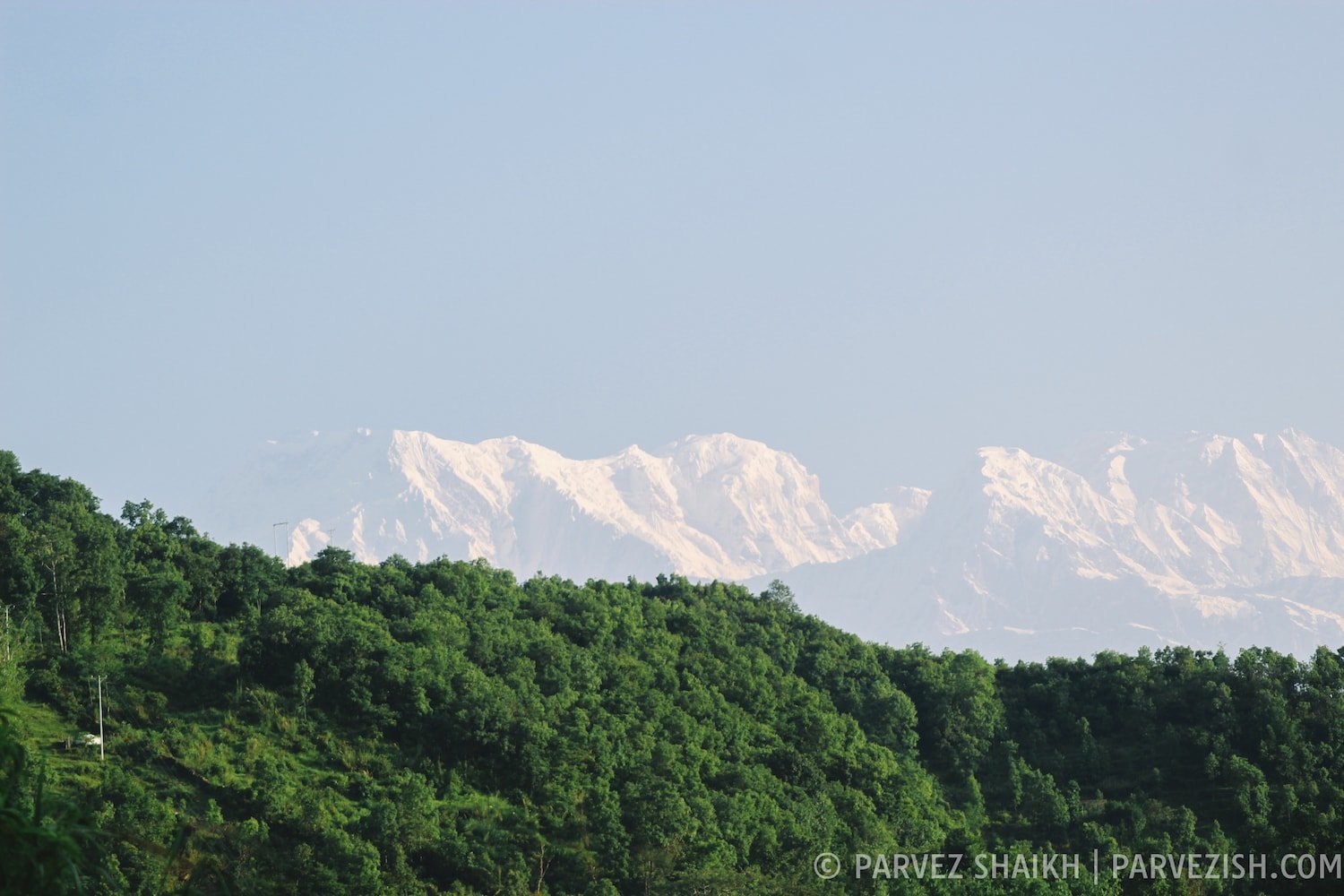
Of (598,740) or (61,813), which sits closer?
(61,813)

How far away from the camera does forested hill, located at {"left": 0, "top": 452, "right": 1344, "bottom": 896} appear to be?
49031mm

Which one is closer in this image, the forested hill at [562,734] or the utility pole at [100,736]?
the forested hill at [562,734]

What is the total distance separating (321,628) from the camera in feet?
187

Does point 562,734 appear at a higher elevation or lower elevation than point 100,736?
higher

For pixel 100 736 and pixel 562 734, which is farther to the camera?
pixel 562 734

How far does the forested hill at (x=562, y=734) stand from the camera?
49.0m

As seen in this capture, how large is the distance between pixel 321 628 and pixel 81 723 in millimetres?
8309

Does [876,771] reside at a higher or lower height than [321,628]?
lower

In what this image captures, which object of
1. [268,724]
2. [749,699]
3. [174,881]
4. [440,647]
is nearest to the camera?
[174,881]

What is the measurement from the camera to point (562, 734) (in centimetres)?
5697

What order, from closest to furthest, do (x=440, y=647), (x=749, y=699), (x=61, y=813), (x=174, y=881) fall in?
1. (x=61, y=813)
2. (x=174, y=881)
3. (x=440, y=647)
4. (x=749, y=699)

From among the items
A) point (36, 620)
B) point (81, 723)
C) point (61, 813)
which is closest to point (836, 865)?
point (81, 723)

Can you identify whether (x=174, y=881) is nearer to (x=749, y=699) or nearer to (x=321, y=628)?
(x=321, y=628)

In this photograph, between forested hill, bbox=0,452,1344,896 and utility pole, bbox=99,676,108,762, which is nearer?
forested hill, bbox=0,452,1344,896
